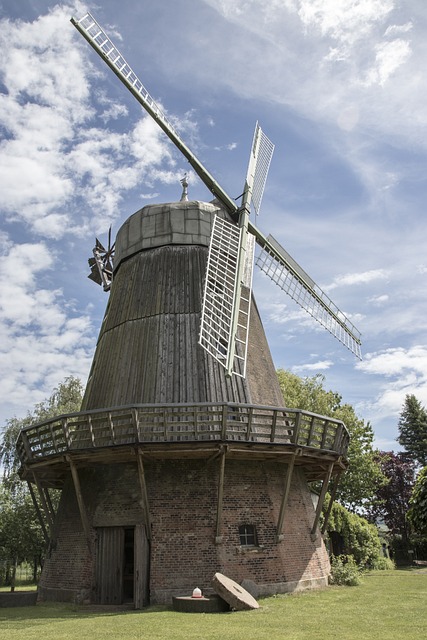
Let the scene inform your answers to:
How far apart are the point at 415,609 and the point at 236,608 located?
3.32 m

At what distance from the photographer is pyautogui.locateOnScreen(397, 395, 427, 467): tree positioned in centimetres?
4278

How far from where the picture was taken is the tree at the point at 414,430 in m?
42.8

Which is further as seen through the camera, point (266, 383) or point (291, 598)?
point (266, 383)

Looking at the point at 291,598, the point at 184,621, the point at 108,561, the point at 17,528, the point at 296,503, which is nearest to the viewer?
the point at 184,621

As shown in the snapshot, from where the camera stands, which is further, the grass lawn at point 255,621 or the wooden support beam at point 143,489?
the wooden support beam at point 143,489

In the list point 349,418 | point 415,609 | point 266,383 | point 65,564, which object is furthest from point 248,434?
point 349,418

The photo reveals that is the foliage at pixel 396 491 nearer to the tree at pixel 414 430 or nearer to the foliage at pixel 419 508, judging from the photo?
the tree at pixel 414 430

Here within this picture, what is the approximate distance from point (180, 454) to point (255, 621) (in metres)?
3.87

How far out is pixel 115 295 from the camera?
51.7 feet

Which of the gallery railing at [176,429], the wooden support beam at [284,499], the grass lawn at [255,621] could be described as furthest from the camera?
the wooden support beam at [284,499]

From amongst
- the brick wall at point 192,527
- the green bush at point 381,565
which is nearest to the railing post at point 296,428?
the brick wall at point 192,527

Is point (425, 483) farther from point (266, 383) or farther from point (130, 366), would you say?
point (130, 366)

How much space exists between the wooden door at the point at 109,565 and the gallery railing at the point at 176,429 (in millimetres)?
2095

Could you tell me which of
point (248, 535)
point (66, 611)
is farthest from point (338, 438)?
point (66, 611)
